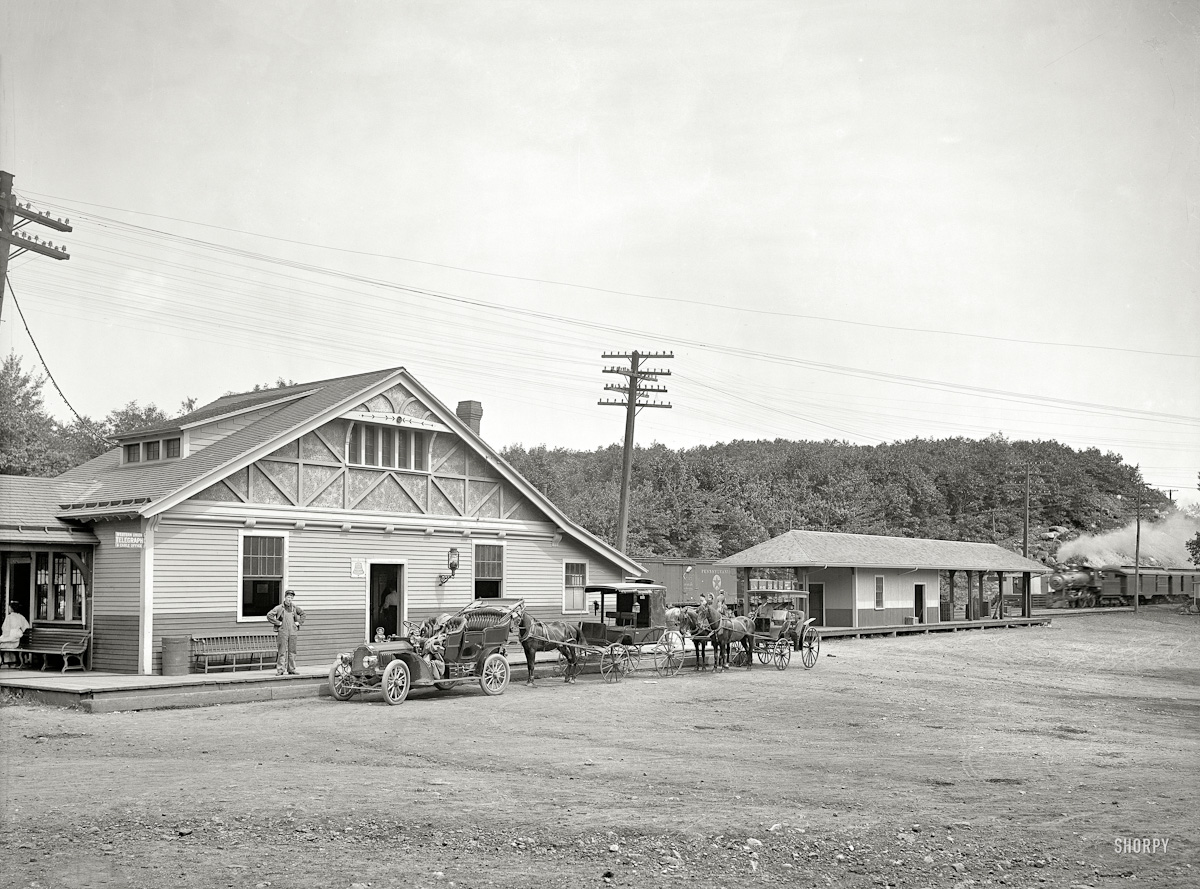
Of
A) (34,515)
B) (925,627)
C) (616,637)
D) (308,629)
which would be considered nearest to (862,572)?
(925,627)

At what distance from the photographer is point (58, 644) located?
22.0m

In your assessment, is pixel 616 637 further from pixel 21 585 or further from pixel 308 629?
pixel 21 585

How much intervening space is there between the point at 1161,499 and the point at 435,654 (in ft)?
354

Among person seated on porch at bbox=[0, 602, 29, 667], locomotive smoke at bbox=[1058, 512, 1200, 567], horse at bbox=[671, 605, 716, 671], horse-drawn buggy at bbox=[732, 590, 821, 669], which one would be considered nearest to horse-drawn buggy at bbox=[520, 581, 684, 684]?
horse at bbox=[671, 605, 716, 671]

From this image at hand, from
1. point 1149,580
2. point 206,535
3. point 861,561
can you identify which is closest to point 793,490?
point 1149,580

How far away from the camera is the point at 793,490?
268ft

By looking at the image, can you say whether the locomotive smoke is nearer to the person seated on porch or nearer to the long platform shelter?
the long platform shelter

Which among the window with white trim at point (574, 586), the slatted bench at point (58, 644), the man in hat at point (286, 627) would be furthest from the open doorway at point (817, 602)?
the slatted bench at point (58, 644)

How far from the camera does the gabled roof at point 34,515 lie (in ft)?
68.7

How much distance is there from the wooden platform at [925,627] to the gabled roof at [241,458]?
1461cm

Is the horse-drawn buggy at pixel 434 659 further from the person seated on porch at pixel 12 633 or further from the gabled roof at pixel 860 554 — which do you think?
the gabled roof at pixel 860 554

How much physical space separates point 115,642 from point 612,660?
33.7 feet

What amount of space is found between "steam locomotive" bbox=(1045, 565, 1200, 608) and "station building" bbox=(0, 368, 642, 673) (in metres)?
62.7

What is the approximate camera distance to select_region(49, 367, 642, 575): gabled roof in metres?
21.4
